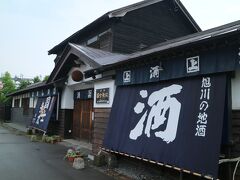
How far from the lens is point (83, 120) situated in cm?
1430

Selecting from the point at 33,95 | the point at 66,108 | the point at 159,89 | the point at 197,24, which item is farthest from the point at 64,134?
the point at 197,24

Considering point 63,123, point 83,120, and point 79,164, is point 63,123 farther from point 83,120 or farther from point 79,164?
point 79,164

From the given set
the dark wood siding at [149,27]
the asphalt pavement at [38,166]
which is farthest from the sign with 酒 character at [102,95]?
the dark wood siding at [149,27]

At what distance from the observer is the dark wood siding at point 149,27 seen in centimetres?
1597

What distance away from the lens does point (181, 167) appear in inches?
237

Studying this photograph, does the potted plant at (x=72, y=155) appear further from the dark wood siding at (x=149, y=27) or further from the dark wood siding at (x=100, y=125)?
the dark wood siding at (x=149, y=27)

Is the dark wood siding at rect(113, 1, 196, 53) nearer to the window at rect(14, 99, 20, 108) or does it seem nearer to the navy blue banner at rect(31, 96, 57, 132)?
the navy blue banner at rect(31, 96, 57, 132)

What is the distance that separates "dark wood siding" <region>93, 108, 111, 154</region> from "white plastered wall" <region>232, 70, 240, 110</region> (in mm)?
4860

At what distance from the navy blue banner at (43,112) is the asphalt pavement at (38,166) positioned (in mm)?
3577

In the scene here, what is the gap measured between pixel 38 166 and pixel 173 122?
498 cm

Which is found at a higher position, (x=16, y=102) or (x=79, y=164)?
(x=16, y=102)

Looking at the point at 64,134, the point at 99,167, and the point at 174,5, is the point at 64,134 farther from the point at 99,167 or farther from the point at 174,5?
the point at 174,5

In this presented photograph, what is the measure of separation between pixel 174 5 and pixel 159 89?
12184mm

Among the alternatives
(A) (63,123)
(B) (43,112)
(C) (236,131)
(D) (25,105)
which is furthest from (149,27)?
(D) (25,105)
